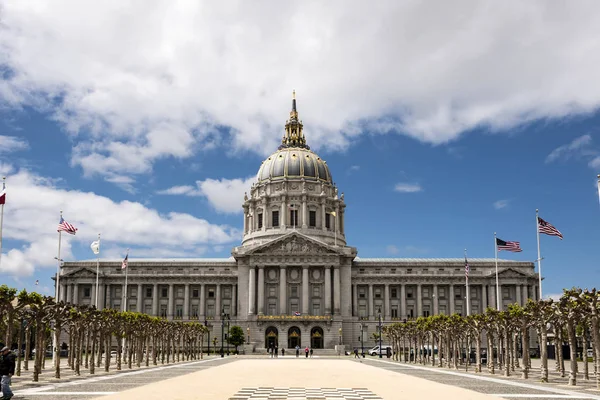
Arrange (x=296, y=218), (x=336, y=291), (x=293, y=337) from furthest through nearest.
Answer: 1. (x=296, y=218)
2. (x=336, y=291)
3. (x=293, y=337)

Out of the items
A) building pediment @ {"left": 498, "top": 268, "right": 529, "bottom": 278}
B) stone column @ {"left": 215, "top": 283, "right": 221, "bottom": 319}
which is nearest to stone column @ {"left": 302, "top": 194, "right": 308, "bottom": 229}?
stone column @ {"left": 215, "top": 283, "right": 221, "bottom": 319}

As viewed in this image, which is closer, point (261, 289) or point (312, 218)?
point (261, 289)

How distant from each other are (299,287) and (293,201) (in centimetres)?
2691

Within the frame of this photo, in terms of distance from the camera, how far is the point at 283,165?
557ft

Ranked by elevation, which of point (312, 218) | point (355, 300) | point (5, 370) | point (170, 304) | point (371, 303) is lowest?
point (5, 370)

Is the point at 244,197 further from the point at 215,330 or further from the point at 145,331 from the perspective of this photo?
the point at 145,331

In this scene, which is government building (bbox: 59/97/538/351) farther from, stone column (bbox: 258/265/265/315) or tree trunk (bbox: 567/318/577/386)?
tree trunk (bbox: 567/318/577/386)

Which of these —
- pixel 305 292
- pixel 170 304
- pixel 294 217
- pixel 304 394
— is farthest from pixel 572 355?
pixel 294 217

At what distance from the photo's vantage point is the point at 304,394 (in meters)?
33.2

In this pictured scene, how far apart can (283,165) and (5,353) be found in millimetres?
143911

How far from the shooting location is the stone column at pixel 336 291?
140500 millimetres

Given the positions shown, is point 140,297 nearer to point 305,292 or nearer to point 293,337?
point 293,337

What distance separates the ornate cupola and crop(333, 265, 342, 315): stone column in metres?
15.2

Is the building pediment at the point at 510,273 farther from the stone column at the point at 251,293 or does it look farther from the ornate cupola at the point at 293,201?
the stone column at the point at 251,293
